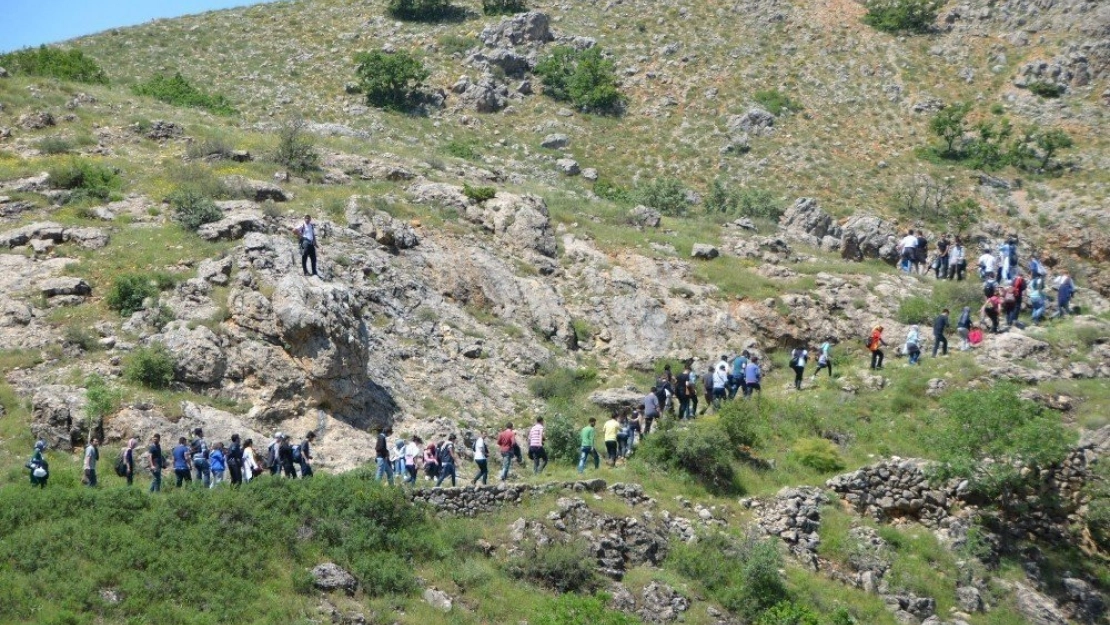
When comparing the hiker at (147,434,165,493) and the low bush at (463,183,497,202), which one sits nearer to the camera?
the hiker at (147,434,165,493)

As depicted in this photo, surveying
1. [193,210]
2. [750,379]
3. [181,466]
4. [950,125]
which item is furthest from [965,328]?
[950,125]

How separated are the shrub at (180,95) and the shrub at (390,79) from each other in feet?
23.6

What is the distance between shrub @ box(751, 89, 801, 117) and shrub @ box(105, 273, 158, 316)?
127 feet

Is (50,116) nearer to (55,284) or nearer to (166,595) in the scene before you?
(55,284)

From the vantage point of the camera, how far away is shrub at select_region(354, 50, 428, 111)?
182 feet

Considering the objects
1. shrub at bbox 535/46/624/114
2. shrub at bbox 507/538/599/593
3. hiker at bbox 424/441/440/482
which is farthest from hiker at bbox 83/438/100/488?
shrub at bbox 535/46/624/114

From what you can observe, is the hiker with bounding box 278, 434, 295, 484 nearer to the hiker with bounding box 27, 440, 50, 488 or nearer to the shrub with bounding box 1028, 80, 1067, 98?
the hiker with bounding box 27, 440, 50, 488

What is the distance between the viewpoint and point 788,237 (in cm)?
4128

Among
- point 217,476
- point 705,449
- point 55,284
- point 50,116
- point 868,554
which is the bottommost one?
point 868,554

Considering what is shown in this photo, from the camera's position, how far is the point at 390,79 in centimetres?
5531

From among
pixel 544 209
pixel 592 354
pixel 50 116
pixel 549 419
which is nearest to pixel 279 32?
pixel 50 116

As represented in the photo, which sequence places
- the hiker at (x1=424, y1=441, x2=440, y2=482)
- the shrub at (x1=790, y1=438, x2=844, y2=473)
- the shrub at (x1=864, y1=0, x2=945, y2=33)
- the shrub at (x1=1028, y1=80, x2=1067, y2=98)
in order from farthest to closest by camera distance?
1. the shrub at (x1=864, y1=0, x2=945, y2=33)
2. the shrub at (x1=1028, y1=80, x2=1067, y2=98)
3. the shrub at (x1=790, y1=438, x2=844, y2=473)
4. the hiker at (x1=424, y1=441, x2=440, y2=482)

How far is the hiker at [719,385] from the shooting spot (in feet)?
87.2

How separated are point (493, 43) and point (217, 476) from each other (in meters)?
45.8
